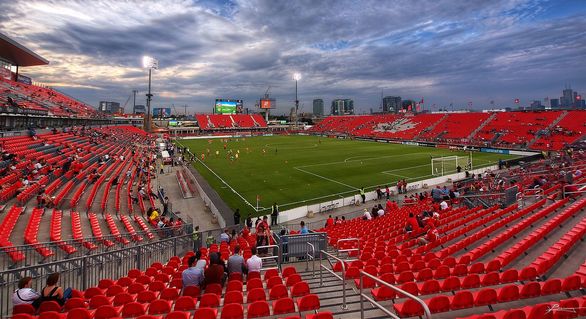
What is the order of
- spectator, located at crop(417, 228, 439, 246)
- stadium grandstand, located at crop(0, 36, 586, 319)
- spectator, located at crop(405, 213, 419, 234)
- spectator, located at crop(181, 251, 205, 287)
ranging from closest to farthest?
stadium grandstand, located at crop(0, 36, 586, 319) < spectator, located at crop(181, 251, 205, 287) < spectator, located at crop(417, 228, 439, 246) < spectator, located at crop(405, 213, 419, 234)

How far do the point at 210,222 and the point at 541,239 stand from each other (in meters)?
18.8

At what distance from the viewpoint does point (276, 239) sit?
12.0 meters

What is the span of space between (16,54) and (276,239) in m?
62.5

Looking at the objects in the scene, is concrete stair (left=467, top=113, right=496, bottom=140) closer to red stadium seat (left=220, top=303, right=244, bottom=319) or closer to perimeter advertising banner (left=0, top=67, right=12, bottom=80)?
red stadium seat (left=220, top=303, right=244, bottom=319)

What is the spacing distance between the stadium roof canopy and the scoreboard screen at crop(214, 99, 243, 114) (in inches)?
3465

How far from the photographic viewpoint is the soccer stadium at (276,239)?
21.3 feet

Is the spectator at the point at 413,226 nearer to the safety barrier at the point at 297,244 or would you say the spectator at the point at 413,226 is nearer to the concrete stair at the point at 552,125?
the safety barrier at the point at 297,244

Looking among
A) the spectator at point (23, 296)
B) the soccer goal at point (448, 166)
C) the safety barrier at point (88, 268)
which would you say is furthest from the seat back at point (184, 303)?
the soccer goal at point (448, 166)

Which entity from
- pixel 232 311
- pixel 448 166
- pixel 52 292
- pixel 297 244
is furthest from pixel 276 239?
pixel 448 166

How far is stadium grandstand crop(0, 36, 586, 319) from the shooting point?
6.41m

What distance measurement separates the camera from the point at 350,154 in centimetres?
5784

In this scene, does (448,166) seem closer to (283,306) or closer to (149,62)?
(283,306)

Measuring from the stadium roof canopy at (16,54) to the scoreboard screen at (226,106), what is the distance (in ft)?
289

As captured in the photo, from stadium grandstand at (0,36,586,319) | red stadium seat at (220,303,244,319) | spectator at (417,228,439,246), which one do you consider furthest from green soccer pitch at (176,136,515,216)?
red stadium seat at (220,303,244,319)
